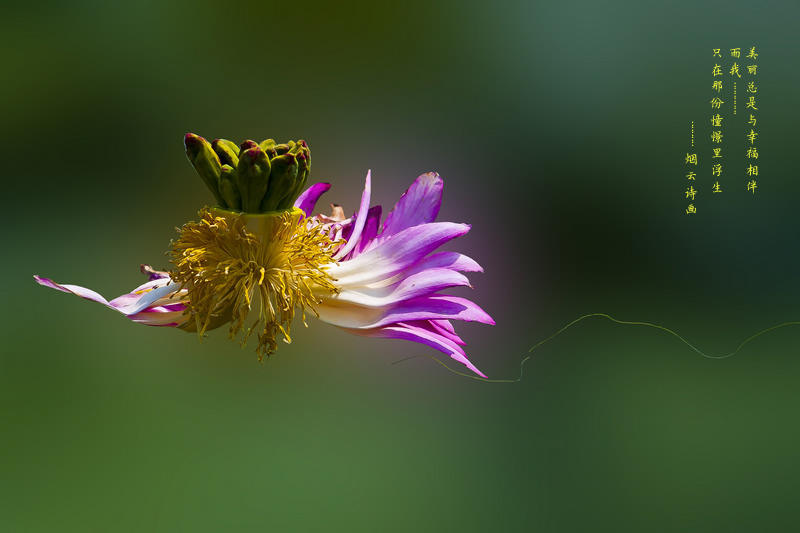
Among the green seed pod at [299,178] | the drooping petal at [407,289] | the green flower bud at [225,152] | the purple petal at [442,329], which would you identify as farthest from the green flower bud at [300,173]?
the purple petal at [442,329]

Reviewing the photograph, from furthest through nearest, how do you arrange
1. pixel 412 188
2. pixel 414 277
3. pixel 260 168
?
1. pixel 412 188
2. pixel 414 277
3. pixel 260 168

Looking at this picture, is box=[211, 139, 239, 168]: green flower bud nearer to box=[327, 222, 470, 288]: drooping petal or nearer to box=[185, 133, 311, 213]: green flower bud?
box=[185, 133, 311, 213]: green flower bud

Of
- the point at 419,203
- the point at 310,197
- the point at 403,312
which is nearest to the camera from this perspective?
the point at 403,312

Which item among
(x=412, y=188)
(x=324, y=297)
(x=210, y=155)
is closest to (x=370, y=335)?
(x=324, y=297)

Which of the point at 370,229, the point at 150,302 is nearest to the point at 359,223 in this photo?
the point at 370,229

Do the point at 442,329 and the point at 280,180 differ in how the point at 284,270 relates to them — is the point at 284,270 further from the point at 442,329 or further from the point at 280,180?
the point at 442,329

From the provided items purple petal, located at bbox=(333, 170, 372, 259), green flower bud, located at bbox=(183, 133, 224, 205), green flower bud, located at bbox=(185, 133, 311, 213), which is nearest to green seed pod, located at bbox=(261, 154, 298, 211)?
green flower bud, located at bbox=(185, 133, 311, 213)

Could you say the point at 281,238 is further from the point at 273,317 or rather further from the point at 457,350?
the point at 457,350

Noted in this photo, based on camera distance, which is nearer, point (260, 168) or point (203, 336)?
point (260, 168)
